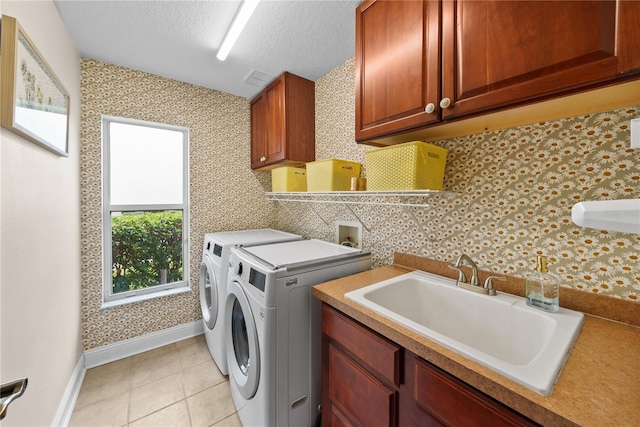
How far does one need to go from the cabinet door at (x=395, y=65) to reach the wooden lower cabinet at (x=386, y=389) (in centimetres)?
94

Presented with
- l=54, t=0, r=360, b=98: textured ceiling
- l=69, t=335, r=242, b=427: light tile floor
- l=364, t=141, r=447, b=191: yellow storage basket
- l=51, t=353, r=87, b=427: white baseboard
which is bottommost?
l=69, t=335, r=242, b=427: light tile floor

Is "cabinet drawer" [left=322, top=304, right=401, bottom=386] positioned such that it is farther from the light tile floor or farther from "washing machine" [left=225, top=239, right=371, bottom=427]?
the light tile floor

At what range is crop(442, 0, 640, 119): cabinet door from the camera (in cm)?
64

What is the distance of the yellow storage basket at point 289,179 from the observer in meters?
2.29

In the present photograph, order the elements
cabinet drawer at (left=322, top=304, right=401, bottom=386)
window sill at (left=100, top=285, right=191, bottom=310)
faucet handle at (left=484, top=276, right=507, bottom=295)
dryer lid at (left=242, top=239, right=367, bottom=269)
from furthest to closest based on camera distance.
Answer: window sill at (left=100, top=285, right=191, bottom=310) < dryer lid at (left=242, top=239, right=367, bottom=269) < faucet handle at (left=484, top=276, right=507, bottom=295) < cabinet drawer at (left=322, top=304, right=401, bottom=386)

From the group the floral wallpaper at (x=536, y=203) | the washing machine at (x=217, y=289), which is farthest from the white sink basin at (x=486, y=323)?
the washing machine at (x=217, y=289)

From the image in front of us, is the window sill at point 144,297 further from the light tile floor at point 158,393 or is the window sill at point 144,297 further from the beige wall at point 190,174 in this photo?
the light tile floor at point 158,393

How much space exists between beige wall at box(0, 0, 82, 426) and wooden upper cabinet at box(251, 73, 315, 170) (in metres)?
1.43

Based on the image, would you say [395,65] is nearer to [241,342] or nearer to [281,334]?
[281,334]

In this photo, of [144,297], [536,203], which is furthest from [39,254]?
[536,203]

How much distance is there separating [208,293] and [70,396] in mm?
1020

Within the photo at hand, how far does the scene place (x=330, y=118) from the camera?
7.20 feet

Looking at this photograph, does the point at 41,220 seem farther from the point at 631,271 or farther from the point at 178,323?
the point at 631,271

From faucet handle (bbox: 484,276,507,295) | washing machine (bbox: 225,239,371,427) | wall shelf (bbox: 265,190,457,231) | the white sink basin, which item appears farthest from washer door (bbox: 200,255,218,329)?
faucet handle (bbox: 484,276,507,295)
